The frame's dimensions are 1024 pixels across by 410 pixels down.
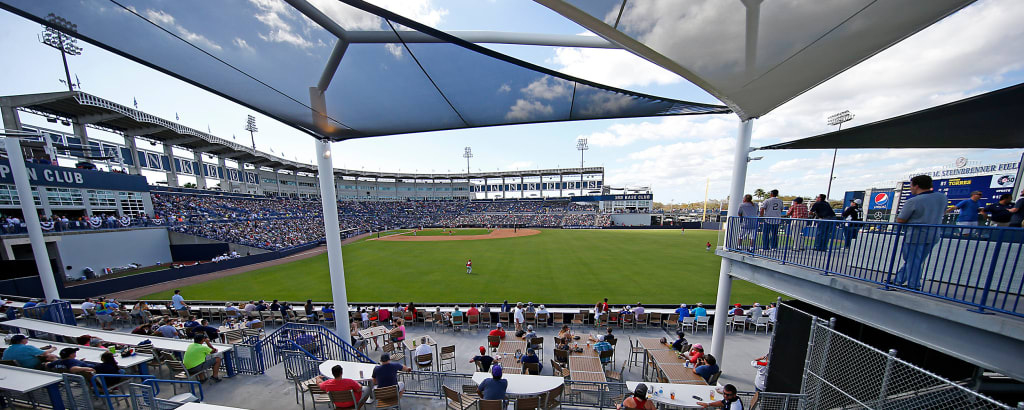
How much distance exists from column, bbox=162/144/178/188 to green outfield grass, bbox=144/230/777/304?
77.6 ft

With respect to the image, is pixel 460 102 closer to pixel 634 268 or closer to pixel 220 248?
pixel 634 268

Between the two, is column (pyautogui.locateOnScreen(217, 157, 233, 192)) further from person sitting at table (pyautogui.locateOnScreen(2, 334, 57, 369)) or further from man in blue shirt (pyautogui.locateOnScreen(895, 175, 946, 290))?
man in blue shirt (pyautogui.locateOnScreen(895, 175, 946, 290))

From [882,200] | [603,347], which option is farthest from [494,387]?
[882,200]

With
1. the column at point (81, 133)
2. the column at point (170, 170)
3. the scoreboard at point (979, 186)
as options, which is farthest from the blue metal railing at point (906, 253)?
the column at point (170, 170)

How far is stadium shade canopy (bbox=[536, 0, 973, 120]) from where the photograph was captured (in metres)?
2.89

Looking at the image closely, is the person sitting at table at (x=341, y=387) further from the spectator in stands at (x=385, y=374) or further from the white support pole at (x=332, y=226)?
the white support pole at (x=332, y=226)

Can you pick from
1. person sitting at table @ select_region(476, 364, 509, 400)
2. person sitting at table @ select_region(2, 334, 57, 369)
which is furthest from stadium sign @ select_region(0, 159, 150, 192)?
person sitting at table @ select_region(476, 364, 509, 400)

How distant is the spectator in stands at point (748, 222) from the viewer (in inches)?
255

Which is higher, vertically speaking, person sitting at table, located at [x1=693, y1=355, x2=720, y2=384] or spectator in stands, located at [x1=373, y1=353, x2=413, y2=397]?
spectator in stands, located at [x1=373, y1=353, x2=413, y2=397]

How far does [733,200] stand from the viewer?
7281 millimetres

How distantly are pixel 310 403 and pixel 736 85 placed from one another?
9.66m

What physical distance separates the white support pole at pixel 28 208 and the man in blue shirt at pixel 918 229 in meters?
21.7

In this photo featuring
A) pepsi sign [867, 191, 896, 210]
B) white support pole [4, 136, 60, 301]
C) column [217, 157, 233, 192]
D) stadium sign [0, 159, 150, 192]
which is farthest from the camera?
column [217, 157, 233, 192]

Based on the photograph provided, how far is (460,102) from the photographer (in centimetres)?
510
